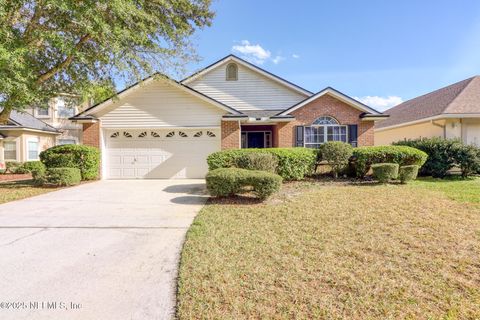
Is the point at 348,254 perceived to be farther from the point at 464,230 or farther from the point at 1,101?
the point at 1,101

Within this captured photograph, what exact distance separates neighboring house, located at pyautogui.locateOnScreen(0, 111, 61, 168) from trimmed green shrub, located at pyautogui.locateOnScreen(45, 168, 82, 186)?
33.8 ft

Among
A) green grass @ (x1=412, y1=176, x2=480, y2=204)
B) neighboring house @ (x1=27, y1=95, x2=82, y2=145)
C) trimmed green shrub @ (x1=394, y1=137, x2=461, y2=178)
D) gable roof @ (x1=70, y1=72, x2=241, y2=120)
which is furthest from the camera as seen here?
neighboring house @ (x1=27, y1=95, x2=82, y2=145)

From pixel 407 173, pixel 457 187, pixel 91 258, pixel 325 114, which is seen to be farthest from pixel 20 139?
pixel 457 187

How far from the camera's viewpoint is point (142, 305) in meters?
2.76

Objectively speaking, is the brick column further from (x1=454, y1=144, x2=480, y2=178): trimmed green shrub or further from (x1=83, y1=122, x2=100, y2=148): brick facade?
(x1=454, y1=144, x2=480, y2=178): trimmed green shrub

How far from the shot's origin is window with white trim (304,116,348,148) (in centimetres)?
1404

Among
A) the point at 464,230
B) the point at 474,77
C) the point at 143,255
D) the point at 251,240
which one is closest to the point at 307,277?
the point at 251,240

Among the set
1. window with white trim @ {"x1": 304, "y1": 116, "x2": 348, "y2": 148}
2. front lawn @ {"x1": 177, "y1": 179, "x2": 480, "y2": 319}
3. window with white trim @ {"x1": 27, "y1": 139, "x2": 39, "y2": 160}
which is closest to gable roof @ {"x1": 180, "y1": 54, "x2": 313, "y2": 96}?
window with white trim @ {"x1": 304, "y1": 116, "x2": 348, "y2": 148}

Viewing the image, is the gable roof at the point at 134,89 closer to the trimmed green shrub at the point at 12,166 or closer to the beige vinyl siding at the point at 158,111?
the beige vinyl siding at the point at 158,111

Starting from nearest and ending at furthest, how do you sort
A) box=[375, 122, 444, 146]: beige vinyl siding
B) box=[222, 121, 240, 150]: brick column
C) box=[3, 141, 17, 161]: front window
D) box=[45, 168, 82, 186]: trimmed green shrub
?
box=[45, 168, 82, 186]: trimmed green shrub, box=[222, 121, 240, 150]: brick column, box=[375, 122, 444, 146]: beige vinyl siding, box=[3, 141, 17, 161]: front window

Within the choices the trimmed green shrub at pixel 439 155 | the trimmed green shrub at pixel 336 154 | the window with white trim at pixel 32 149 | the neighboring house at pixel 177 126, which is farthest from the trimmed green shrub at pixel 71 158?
the trimmed green shrub at pixel 439 155

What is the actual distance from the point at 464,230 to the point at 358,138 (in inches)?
375

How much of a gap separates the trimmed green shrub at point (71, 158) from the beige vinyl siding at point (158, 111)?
1.78 meters

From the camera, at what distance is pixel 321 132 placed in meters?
14.2
